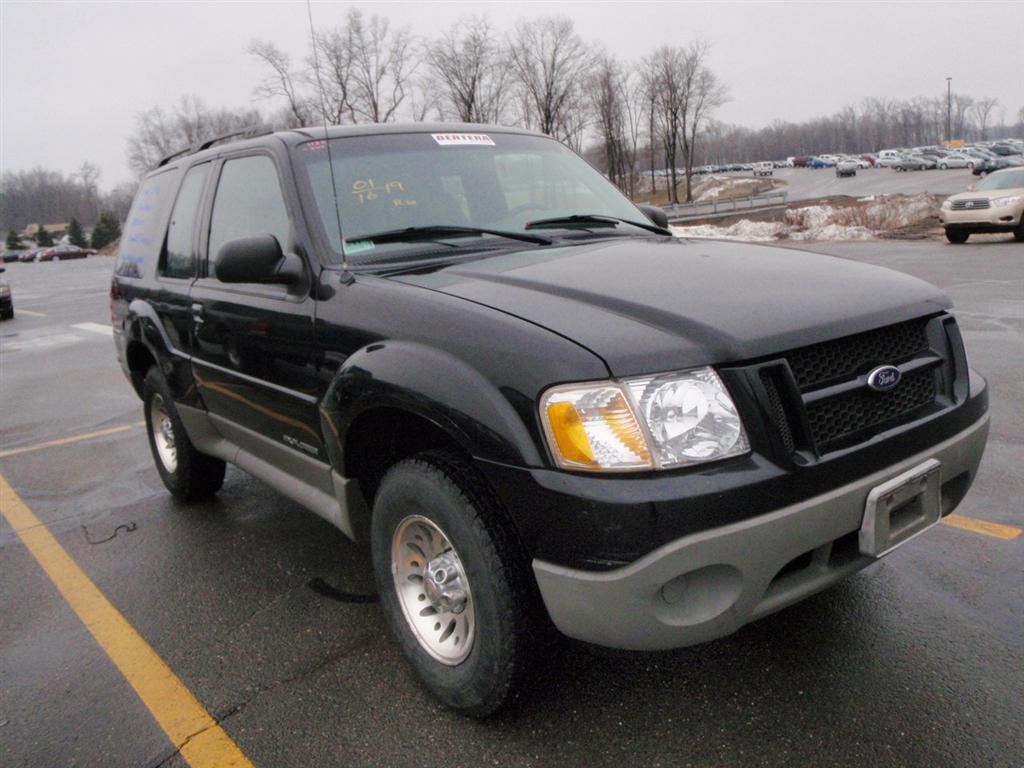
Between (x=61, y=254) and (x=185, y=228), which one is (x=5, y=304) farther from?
(x=61, y=254)

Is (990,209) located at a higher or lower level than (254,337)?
lower

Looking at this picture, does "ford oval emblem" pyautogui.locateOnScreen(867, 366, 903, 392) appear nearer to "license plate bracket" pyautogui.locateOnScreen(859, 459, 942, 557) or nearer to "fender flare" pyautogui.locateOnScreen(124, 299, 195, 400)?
"license plate bracket" pyautogui.locateOnScreen(859, 459, 942, 557)

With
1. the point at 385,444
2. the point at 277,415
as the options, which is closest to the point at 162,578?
the point at 277,415

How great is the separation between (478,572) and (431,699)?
0.71 metres

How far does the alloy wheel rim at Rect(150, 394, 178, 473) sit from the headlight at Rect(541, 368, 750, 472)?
3473 mm

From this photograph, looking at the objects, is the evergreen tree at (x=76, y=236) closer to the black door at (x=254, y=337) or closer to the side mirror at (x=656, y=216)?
the black door at (x=254, y=337)

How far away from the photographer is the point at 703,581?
212 cm

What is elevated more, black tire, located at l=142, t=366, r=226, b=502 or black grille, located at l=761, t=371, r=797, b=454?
black grille, located at l=761, t=371, r=797, b=454

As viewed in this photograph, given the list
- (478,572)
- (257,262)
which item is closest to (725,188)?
(257,262)

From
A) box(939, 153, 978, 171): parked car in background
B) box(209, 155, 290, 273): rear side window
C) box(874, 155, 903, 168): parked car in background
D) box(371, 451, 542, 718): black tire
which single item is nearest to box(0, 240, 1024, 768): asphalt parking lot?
box(371, 451, 542, 718): black tire

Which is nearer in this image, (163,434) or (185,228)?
(185,228)

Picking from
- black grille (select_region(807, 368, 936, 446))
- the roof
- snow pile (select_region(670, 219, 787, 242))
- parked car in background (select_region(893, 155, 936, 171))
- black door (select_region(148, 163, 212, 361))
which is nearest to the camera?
black grille (select_region(807, 368, 936, 446))

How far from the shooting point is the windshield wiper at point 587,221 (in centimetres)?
351

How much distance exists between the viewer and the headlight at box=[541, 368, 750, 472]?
82.2 inches
